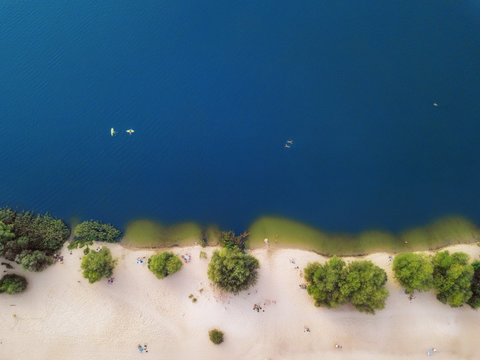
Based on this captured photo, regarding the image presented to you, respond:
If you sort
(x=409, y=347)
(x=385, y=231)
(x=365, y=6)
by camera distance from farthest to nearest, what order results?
(x=365, y=6) < (x=385, y=231) < (x=409, y=347)

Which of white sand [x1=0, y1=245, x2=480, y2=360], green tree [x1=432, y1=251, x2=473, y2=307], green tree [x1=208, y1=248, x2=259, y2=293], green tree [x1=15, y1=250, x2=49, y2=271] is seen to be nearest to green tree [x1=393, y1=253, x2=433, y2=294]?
green tree [x1=432, y1=251, x2=473, y2=307]

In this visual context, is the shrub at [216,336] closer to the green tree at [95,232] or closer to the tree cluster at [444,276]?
the green tree at [95,232]

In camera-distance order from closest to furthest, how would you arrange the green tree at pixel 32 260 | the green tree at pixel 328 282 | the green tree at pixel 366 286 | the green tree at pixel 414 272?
the green tree at pixel 366 286 < the green tree at pixel 414 272 < the green tree at pixel 328 282 < the green tree at pixel 32 260

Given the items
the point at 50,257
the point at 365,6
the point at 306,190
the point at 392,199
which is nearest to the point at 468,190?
the point at 392,199

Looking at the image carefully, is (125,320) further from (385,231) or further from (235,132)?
(385,231)

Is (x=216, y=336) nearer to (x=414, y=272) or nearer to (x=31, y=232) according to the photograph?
(x=414, y=272)

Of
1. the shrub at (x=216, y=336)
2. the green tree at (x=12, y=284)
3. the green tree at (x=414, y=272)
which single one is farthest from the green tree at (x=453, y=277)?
the green tree at (x=12, y=284)
